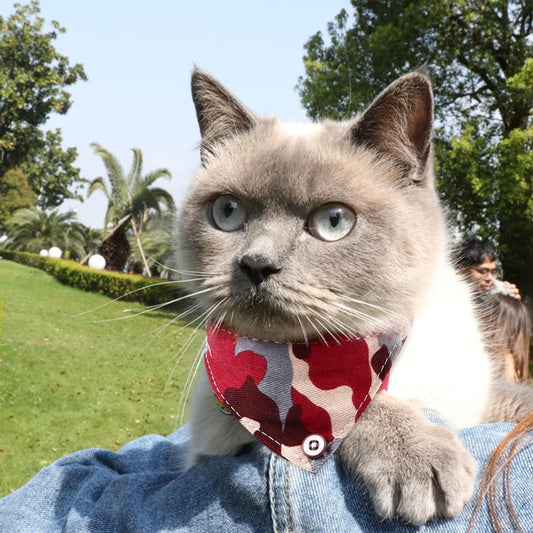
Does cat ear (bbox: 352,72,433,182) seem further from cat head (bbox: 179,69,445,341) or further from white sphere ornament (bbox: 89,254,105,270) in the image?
white sphere ornament (bbox: 89,254,105,270)

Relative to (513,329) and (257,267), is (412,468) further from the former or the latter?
(513,329)

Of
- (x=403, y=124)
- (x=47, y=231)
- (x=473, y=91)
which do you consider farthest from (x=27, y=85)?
(x=403, y=124)

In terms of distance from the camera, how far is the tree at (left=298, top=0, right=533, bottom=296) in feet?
28.3

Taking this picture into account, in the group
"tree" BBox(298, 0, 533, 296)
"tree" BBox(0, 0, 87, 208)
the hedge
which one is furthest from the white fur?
"tree" BBox(0, 0, 87, 208)

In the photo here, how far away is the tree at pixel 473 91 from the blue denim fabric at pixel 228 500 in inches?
325

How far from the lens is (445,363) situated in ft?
4.49

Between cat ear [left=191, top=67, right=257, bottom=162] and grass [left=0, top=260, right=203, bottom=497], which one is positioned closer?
cat ear [left=191, top=67, right=257, bottom=162]

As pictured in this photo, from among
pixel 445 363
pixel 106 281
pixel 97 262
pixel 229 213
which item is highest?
pixel 229 213

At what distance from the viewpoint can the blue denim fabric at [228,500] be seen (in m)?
0.98

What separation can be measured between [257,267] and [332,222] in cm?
25

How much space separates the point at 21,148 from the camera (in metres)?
23.5

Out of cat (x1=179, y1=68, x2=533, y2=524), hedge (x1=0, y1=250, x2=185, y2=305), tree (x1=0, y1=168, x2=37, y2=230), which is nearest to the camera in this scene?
cat (x1=179, y1=68, x2=533, y2=524)

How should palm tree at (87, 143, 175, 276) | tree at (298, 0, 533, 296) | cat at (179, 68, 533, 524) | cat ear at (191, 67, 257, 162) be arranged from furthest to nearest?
palm tree at (87, 143, 175, 276) → tree at (298, 0, 533, 296) → cat ear at (191, 67, 257, 162) → cat at (179, 68, 533, 524)

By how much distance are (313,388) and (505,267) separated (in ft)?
32.7
